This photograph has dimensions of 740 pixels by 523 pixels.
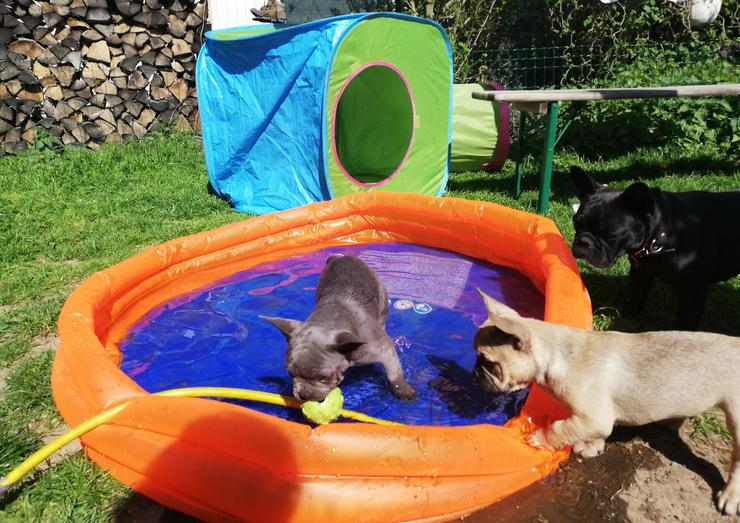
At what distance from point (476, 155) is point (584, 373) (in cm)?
715

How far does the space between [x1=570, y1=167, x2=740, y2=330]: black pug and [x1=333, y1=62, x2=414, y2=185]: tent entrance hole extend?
442 centimetres

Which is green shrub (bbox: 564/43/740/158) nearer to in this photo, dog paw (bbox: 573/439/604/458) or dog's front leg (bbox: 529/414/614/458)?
dog paw (bbox: 573/439/604/458)

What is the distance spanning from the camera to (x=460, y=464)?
9.55ft

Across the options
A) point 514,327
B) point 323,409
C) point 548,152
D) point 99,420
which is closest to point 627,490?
point 514,327

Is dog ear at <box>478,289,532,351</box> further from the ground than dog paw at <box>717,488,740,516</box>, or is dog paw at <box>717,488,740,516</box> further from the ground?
dog ear at <box>478,289,532,351</box>

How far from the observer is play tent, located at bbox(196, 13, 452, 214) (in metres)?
7.34

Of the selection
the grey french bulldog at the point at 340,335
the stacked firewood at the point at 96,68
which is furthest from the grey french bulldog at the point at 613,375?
the stacked firewood at the point at 96,68

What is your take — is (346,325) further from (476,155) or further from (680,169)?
(680,169)

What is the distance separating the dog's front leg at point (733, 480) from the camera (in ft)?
9.60

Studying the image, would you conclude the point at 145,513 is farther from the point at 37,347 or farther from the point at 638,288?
the point at 638,288

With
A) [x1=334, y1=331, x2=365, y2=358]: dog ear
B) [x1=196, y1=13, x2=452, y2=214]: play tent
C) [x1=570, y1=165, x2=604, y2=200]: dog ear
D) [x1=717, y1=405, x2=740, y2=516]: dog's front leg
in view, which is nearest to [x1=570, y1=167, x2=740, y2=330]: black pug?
[x1=570, y1=165, x2=604, y2=200]: dog ear

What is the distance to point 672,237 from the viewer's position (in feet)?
13.8

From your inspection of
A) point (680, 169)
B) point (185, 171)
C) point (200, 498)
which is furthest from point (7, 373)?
point (680, 169)

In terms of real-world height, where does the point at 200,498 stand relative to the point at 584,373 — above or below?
below
